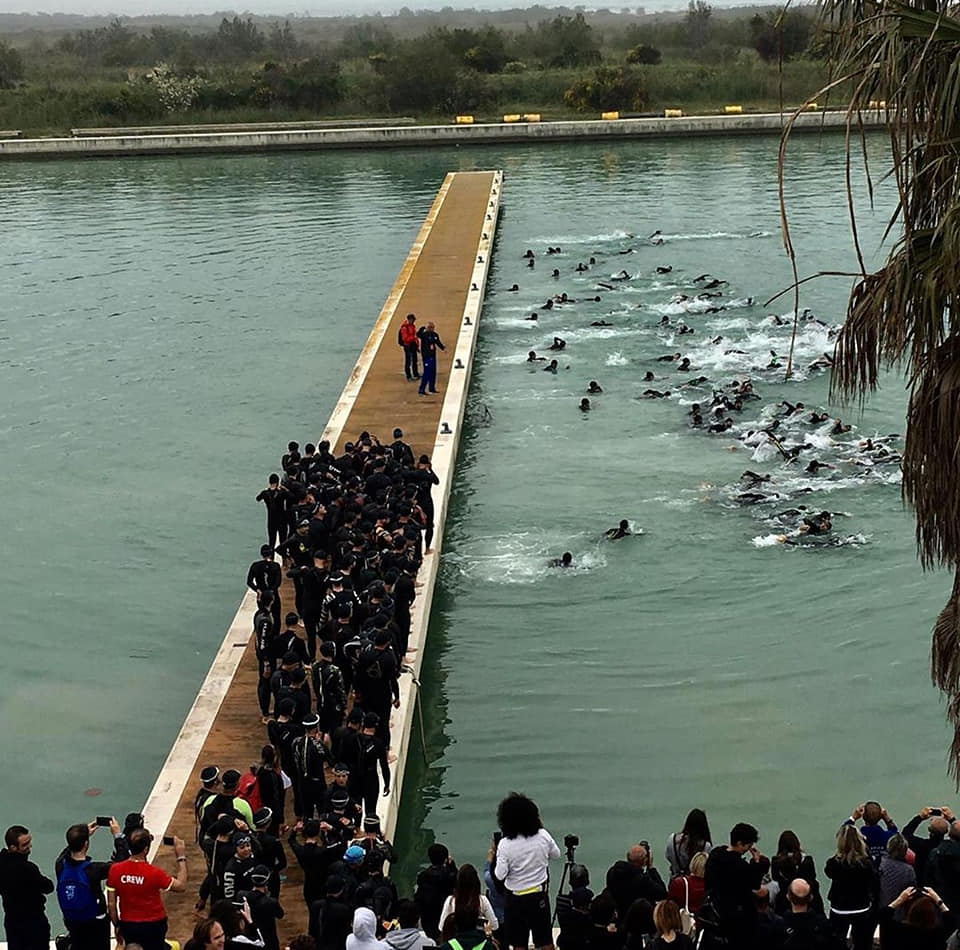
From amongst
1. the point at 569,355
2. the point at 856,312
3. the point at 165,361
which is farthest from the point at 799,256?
the point at 856,312

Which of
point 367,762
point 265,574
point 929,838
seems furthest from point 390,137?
point 929,838

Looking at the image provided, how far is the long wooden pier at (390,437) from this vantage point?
41.1 feet

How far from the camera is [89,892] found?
944 cm

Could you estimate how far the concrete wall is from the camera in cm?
6888

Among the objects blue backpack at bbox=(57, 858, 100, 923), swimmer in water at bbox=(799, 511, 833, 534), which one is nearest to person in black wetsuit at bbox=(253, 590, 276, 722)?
blue backpack at bbox=(57, 858, 100, 923)

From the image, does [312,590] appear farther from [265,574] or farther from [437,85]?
[437,85]

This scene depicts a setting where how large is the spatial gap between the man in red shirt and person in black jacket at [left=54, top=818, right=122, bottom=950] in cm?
12

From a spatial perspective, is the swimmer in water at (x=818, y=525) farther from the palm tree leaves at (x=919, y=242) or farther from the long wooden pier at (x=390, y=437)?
the palm tree leaves at (x=919, y=242)

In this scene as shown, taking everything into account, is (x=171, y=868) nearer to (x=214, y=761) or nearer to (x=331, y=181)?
(x=214, y=761)

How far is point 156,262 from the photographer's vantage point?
1758 inches

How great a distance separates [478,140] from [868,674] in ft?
185

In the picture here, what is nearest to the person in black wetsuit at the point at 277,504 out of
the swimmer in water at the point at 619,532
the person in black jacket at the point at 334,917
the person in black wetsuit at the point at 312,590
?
the person in black wetsuit at the point at 312,590

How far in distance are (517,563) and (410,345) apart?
7.12 m

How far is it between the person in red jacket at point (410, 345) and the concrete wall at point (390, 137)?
4518 cm
